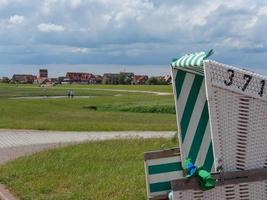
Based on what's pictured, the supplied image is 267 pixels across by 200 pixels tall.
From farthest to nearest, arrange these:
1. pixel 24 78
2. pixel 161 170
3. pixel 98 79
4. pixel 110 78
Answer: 1. pixel 24 78
2. pixel 98 79
3. pixel 110 78
4. pixel 161 170

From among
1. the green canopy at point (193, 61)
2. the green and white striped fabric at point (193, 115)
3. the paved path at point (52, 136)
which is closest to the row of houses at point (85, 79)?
the paved path at point (52, 136)

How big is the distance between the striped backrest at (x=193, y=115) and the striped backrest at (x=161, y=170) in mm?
433

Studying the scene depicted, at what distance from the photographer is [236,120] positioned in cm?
404

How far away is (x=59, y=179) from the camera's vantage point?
8.97 m

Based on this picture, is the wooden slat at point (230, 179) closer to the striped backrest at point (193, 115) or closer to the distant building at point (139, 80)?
the striped backrest at point (193, 115)

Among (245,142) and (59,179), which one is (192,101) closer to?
(245,142)

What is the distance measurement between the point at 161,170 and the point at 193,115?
31.6 inches

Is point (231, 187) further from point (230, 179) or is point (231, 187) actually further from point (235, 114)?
point (235, 114)

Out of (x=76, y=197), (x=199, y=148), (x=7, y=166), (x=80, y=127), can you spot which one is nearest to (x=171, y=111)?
(x=80, y=127)

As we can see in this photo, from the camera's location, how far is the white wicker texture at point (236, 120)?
3.96 meters

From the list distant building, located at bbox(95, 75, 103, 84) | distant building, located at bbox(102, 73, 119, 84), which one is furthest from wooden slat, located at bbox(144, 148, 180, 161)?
distant building, located at bbox(95, 75, 103, 84)

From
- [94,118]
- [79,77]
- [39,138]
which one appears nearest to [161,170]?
[39,138]

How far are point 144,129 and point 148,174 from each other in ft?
48.8

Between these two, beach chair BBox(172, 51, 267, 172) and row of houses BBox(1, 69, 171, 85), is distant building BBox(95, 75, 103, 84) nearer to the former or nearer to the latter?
row of houses BBox(1, 69, 171, 85)
